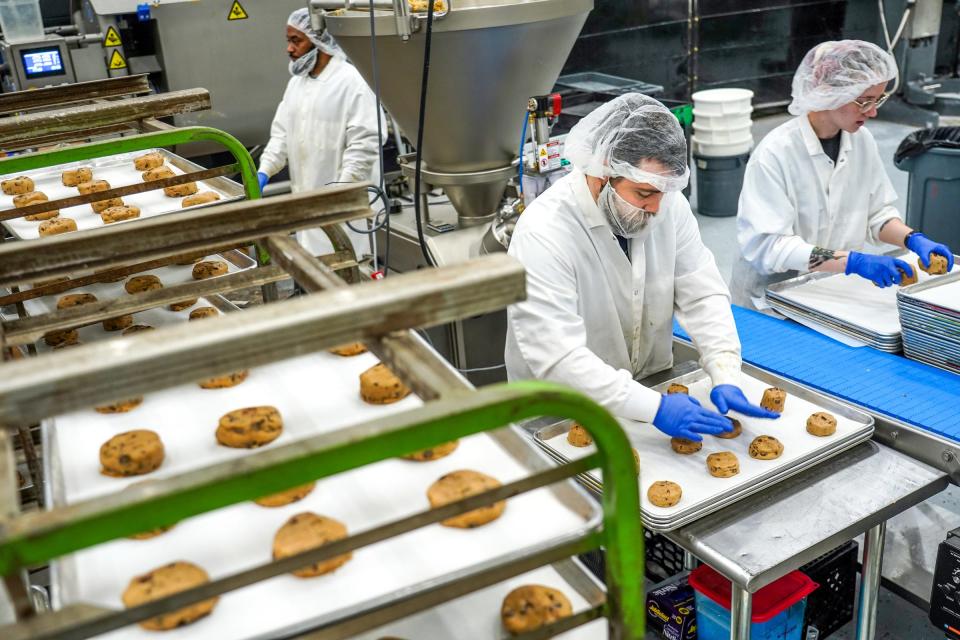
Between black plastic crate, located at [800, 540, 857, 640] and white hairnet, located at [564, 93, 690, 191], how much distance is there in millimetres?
1042

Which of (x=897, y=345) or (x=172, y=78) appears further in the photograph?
(x=172, y=78)

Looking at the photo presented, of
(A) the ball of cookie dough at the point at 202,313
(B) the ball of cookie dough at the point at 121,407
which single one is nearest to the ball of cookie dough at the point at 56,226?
(A) the ball of cookie dough at the point at 202,313

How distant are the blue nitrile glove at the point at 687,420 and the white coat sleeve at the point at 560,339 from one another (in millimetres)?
45

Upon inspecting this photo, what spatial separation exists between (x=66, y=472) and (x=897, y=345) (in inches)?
78.8

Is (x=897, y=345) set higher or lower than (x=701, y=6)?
lower

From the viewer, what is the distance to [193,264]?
2059 millimetres

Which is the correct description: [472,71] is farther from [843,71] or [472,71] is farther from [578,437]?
[578,437]

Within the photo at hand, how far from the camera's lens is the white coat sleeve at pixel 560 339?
1.94 meters

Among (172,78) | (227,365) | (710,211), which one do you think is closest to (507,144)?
(172,78)

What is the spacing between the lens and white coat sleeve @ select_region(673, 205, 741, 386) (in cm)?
219

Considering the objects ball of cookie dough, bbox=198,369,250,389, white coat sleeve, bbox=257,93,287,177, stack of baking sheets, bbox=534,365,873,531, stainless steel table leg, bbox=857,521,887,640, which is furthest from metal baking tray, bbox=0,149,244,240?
white coat sleeve, bbox=257,93,287,177

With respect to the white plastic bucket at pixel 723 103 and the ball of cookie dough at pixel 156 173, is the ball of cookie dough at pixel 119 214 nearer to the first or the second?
the ball of cookie dough at pixel 156 173

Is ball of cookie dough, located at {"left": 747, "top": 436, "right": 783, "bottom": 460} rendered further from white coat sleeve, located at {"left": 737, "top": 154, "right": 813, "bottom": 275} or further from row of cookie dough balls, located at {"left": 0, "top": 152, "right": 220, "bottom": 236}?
row of cookie dough balls, located at {"left": 0, "top": 152, "right": 220, "bottom": 236}

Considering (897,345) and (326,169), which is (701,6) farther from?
(897,345)
